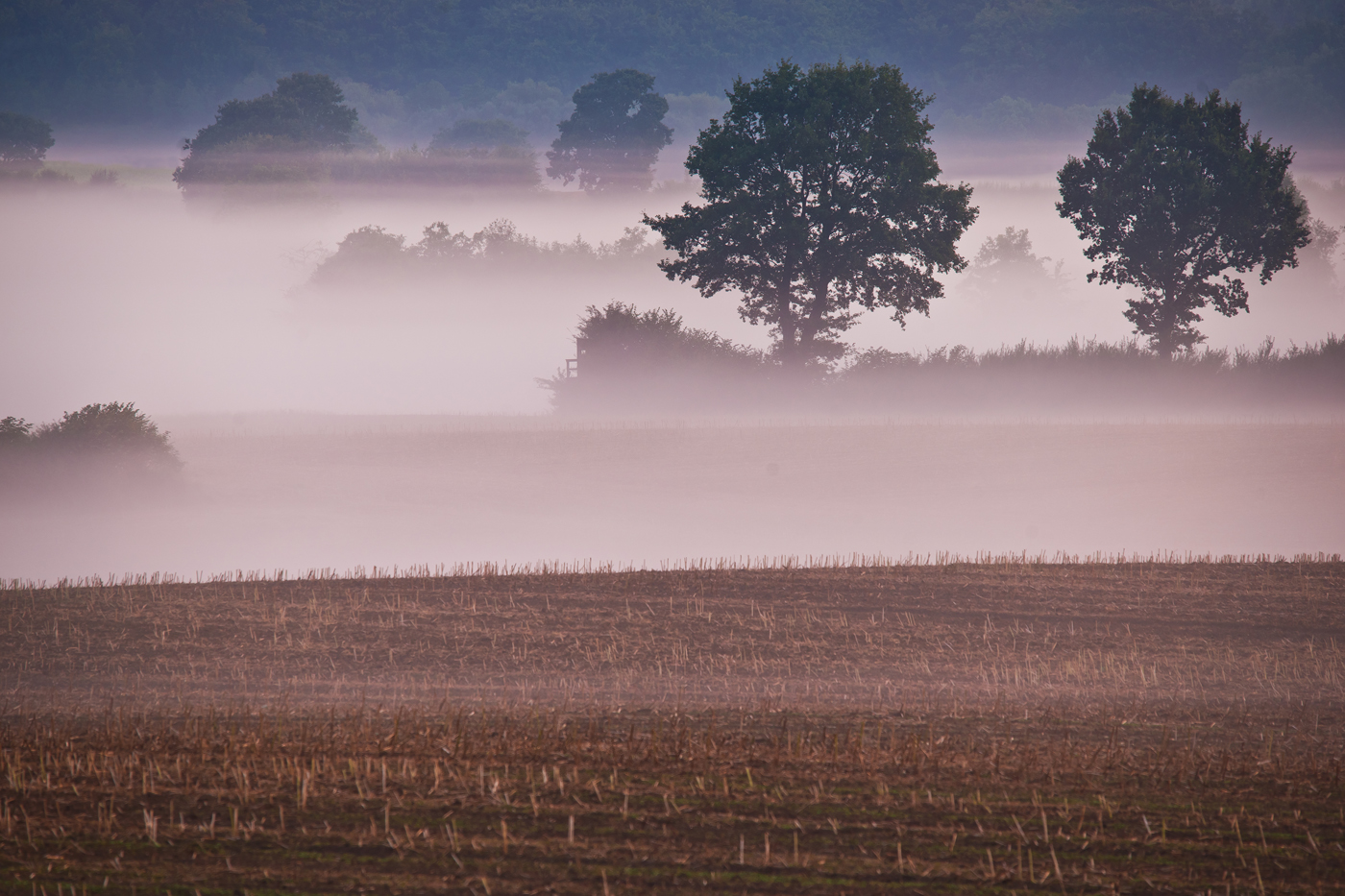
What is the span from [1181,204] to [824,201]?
51.8 feet

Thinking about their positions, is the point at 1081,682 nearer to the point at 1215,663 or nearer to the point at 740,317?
the point at 1215,663

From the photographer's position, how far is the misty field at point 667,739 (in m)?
9.90

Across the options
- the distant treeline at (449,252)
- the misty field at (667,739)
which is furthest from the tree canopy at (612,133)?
the misty field at (667,739)

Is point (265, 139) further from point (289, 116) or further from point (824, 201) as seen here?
point (824, 201)

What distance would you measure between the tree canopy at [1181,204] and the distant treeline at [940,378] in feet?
7.54

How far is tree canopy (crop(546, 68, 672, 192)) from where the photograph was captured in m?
72.8

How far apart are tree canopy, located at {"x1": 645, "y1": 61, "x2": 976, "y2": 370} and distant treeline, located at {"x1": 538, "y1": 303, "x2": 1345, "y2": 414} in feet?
7.00

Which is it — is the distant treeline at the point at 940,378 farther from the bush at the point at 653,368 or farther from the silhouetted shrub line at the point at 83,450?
the silhouetted shrub line at the point at 83,450

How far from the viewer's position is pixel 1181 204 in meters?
49.1

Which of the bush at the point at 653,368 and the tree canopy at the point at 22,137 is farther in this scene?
the tree canopy at the point at 22,137

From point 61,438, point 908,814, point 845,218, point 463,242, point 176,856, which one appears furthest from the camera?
point 463,242

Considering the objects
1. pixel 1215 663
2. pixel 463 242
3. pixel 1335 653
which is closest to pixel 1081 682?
pixel 1215 663

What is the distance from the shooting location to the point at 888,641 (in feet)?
72.9

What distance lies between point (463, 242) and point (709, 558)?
50.9m
